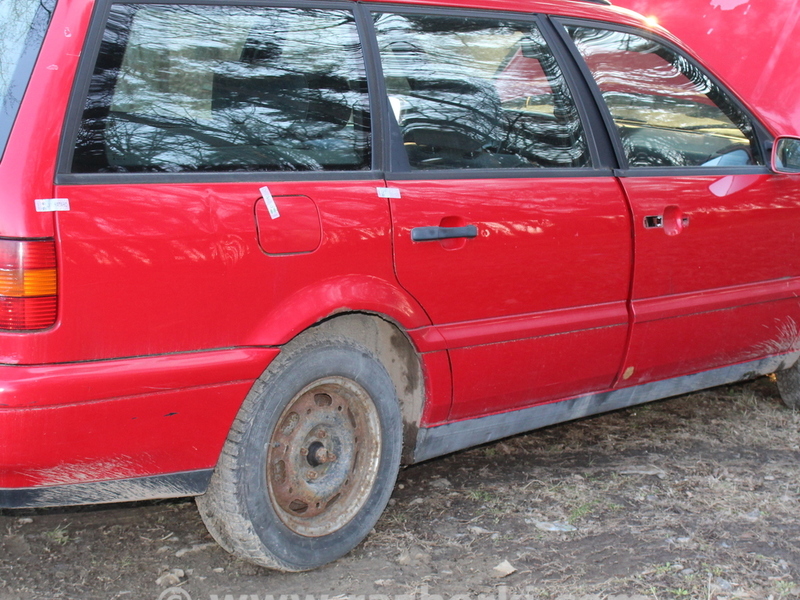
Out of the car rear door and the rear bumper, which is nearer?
the rear bumper

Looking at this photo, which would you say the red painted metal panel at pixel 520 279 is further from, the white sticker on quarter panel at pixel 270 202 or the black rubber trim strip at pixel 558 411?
the white sticker on quarter panel at pixel 270 202

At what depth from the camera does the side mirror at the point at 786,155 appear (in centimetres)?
377

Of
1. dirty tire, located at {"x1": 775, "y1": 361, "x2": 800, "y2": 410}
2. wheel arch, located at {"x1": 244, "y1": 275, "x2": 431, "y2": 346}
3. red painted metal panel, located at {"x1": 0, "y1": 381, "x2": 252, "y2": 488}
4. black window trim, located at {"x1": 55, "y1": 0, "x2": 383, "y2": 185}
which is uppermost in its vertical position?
black window trim, located at {"x1": 55, "y1": 0, "x2": 383, "y2": 185}

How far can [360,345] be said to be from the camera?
2.74 meters

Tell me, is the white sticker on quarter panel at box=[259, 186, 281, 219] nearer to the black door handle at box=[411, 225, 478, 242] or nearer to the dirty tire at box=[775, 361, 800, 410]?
the black door handle at box=[411, 225, 478, 242]

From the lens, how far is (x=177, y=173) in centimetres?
233

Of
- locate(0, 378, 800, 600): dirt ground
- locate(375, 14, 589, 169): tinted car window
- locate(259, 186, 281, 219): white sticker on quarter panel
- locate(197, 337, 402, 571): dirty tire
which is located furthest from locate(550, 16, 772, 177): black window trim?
locate(259, 186, 281, 219): white sticker on quarter panel

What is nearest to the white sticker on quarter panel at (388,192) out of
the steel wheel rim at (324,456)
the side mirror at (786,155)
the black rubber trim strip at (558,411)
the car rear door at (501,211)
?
the car rear door at (501,211)

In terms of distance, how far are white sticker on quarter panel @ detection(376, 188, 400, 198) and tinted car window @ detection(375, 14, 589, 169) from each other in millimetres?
141

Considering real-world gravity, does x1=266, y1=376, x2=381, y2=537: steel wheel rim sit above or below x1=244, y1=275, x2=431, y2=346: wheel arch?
below

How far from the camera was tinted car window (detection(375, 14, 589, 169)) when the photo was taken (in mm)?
2871

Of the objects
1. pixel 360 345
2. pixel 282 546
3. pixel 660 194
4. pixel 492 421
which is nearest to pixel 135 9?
pixel 360 345

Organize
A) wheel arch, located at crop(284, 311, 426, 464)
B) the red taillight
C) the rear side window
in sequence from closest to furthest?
the red taillight → the rear side window → wheel arch, located at crop(284, 311, 426, 464)

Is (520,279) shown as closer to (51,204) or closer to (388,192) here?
(388,192)
